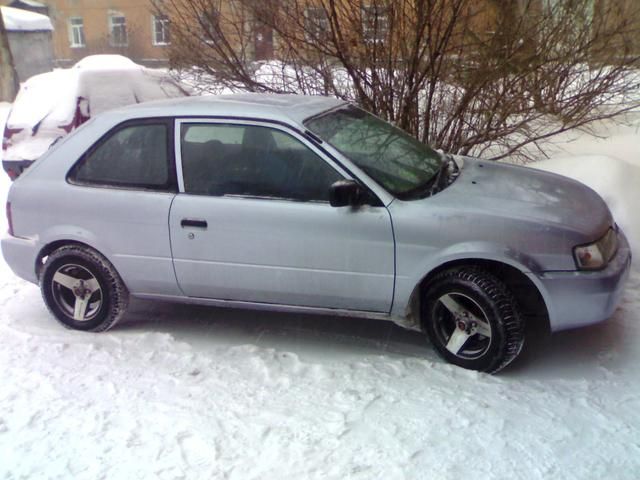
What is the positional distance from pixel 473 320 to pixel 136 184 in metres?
2.37

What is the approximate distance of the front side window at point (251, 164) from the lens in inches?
167

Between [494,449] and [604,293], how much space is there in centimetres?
117

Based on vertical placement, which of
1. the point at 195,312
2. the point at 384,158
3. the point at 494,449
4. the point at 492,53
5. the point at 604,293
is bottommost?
the point at 195,312

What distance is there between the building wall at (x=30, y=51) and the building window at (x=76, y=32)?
9968 millimetres

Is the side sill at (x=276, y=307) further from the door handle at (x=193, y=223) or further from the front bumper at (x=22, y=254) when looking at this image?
the front bumper at (x=22, y=254)

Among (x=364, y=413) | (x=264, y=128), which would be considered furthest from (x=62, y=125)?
(x=364, y=413)

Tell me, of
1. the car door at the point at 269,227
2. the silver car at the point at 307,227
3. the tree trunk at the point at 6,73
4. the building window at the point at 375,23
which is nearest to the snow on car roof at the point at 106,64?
the building window at the point at 375,23

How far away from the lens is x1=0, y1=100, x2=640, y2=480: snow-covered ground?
330 cm

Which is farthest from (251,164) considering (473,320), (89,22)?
(89,22)

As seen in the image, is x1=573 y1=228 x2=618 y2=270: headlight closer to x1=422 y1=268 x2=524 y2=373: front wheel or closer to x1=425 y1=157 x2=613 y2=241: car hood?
x1=425 y1=157 x2=613 y2=241: car hood

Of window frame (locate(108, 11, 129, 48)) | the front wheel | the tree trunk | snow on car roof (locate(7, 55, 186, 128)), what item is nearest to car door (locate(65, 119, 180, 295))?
the front wheel

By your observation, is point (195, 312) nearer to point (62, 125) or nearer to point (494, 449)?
point (494, 449)

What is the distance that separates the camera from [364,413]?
145 inches

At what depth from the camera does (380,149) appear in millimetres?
4602
